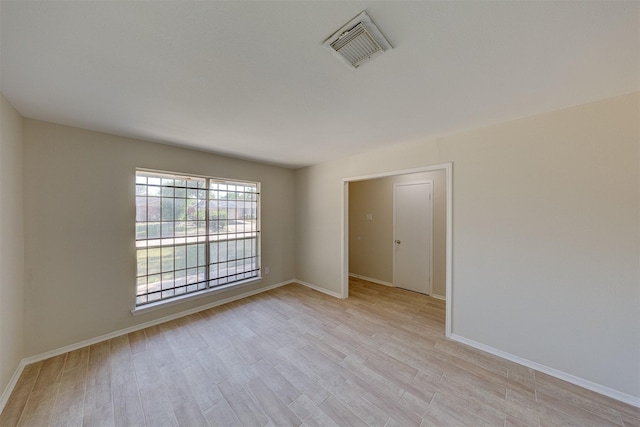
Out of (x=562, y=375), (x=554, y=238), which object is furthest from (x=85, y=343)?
(x=554, y=238)

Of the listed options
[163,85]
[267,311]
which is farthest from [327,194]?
[163,85]

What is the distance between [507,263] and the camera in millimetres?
2270

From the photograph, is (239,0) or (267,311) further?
(267,311)

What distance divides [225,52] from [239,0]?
36cm

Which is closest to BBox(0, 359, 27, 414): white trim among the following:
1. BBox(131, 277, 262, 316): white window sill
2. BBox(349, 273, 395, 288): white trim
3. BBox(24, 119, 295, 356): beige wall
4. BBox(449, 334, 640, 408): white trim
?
BBox(24, 119, 295, 356): beige wall

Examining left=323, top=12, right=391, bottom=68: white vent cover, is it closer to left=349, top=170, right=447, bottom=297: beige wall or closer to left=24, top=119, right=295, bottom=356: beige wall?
left=24, top=119, right=295, bottom=356: beige wall

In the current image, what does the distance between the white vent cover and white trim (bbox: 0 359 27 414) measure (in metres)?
3.47

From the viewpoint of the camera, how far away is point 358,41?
3.89ft

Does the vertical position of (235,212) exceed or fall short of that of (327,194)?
it falls short

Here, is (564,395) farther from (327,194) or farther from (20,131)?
(20,131)

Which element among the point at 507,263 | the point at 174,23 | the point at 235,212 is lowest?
the point at 507,263

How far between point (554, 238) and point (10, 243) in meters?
4.90

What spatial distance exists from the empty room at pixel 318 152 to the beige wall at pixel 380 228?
4.19 ft

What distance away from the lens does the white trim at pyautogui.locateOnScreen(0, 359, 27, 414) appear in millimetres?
1677
